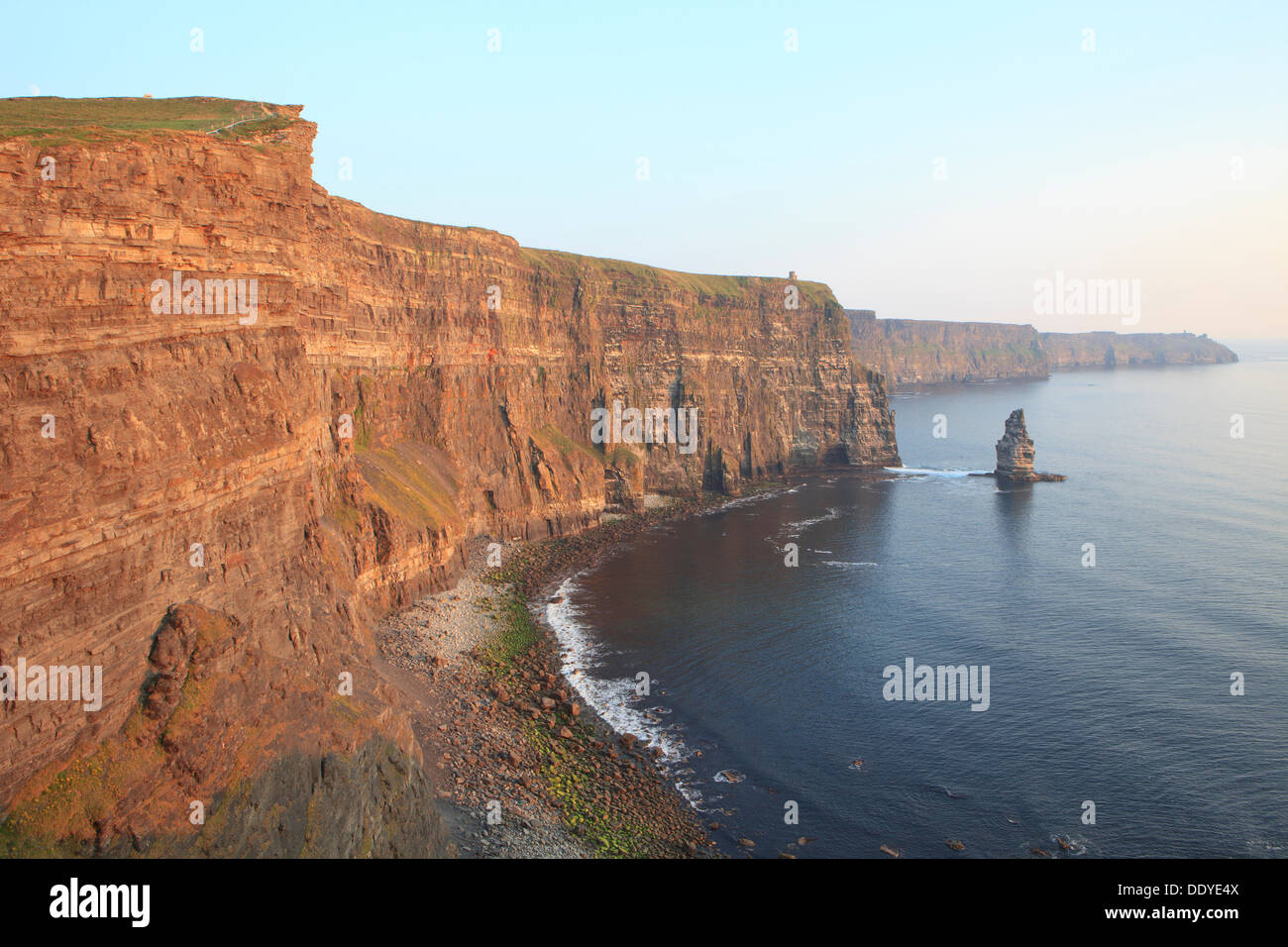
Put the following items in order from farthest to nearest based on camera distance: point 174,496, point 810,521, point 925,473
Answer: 1. point 925,473
2. point 810,521
3. point 174,496

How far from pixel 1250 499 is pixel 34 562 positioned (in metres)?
115

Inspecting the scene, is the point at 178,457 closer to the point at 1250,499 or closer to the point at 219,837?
the point at 219,837

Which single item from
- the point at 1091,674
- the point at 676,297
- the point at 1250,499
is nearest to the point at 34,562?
the point at 1091,674

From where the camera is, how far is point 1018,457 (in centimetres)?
11338

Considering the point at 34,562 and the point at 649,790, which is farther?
the point at 649,790

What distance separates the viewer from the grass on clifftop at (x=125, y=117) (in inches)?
992

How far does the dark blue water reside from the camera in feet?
117

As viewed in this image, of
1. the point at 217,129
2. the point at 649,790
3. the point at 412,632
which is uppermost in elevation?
the point at 217,129

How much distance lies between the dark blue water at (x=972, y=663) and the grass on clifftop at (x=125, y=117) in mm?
35413

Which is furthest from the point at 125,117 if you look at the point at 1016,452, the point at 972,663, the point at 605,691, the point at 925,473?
the point at 925,473

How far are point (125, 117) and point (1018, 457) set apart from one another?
11143cm

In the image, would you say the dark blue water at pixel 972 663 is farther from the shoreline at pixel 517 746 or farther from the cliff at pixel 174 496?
the cliff at pixel 174 496

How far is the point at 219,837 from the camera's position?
74.0 ft

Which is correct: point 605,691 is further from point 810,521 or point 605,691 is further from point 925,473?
point 925,473
